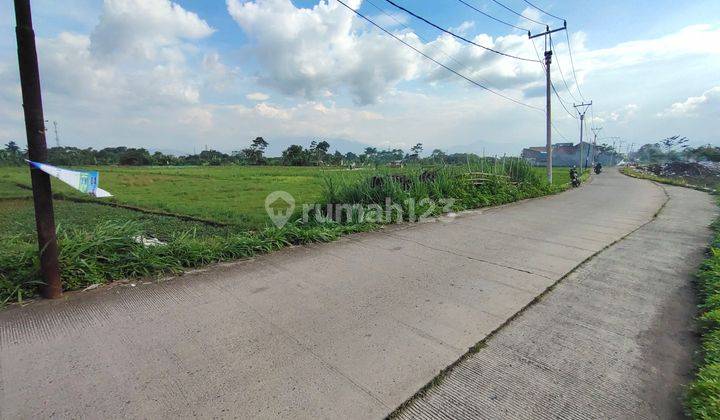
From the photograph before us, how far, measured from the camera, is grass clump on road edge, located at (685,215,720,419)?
1755mm

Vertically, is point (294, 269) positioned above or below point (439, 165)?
below

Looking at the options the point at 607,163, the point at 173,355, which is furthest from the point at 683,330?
the point at 607,163

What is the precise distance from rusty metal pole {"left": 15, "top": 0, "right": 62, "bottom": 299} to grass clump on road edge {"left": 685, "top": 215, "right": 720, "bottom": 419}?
14.9 feet

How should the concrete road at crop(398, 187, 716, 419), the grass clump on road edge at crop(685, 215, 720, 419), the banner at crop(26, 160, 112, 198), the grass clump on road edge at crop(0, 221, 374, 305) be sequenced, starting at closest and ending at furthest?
the grass clump on road edge at crop(685, 215, 720, 419) < the concrete road at crop(398, 187, 716, 419) < the banner at crop(26, 160, 112, 198) < the grass clump on road edge at crop(0, 221, 374, 305)

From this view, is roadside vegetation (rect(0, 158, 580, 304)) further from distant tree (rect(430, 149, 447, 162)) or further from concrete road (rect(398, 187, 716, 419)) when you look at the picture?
concrete road (rect(398, 187, 716, 419))

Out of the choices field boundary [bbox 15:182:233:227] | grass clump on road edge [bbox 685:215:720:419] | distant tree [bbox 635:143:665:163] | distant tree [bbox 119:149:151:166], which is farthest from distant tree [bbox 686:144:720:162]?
distant tree [bbox 119:149:151:166]

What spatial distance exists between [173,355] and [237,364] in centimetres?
45

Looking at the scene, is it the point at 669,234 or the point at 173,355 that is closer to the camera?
the point at 173,355

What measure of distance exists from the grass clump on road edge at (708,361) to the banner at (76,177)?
403cm

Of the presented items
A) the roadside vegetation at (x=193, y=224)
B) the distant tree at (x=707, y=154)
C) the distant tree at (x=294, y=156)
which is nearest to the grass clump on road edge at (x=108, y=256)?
the roadside vegetation at (x=193, y=224)

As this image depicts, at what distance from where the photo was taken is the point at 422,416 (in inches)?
70.4

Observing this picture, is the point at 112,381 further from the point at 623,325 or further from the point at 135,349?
the point at 623,325

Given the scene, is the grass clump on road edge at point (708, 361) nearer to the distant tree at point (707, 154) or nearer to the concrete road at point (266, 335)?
the concrete road at point (266, 335)

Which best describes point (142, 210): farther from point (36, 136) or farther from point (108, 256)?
point (36, 136)
